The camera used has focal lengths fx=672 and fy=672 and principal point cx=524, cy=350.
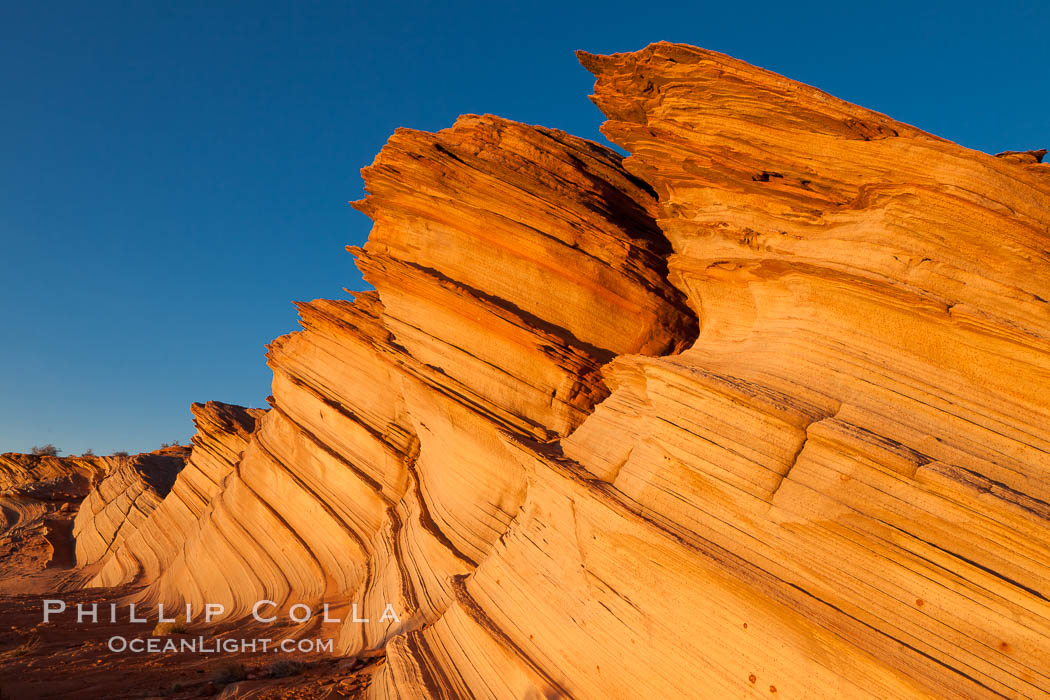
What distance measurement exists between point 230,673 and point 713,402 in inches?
351

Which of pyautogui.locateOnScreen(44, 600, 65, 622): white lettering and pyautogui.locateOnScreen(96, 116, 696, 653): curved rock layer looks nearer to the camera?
pyautogui.locateOnScreen(96, 116, 696, 653): curved rock layer

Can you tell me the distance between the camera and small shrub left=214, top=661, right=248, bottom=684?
414 inches

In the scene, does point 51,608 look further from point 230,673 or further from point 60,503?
point 60,503

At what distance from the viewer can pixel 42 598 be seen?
2231cm

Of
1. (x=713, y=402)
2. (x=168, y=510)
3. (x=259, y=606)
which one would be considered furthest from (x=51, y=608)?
(x=713, y=402)

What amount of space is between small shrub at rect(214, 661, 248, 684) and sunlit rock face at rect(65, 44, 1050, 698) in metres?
2.11

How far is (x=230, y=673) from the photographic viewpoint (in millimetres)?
10703

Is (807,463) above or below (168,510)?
below

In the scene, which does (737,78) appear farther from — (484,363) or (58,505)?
(58,505)

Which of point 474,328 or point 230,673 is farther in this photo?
point 474,328

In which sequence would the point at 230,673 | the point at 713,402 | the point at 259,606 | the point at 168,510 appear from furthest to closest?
the point at 168,510 → the point at 259,606 → the point at 230,673 → the point at 713,402

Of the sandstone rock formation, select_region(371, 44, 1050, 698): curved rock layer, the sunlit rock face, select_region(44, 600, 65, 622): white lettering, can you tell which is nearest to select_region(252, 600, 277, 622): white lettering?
the sunlit rock face

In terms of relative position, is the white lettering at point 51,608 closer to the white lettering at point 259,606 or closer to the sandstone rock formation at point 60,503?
the white lettering at point 259,606

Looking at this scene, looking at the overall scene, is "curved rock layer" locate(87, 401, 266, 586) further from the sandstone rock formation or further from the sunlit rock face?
the sunlit rock face
